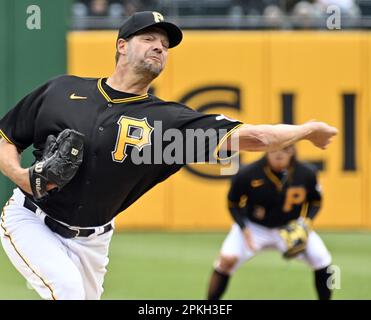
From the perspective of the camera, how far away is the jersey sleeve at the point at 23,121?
211 inches

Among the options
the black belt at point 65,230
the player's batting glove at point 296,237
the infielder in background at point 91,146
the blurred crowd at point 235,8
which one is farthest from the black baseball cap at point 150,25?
the blurred crowd at point 235,8

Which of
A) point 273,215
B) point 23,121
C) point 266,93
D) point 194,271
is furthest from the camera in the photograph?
point 266,93

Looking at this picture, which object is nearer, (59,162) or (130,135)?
(59,162)

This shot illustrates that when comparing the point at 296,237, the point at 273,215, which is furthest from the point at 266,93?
the point at 296,237

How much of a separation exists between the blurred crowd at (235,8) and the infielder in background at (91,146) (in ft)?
26.6

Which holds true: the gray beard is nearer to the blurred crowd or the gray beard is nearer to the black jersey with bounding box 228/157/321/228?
the black jersey with bounding box 228/157/321/228

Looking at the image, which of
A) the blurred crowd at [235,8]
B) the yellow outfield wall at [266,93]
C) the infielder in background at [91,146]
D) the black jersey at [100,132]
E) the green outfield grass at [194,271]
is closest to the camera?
the infielder in background at [91,146]

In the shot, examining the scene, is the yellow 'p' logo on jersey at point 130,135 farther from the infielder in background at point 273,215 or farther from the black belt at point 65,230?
the infielder in background at point 273,215

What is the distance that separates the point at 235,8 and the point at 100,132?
8.86 m

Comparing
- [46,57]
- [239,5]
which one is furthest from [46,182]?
[239,5]

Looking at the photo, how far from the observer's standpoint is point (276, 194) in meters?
9.00

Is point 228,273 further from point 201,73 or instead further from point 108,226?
point 201,73

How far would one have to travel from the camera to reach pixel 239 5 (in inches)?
543

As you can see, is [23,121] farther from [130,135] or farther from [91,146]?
[130,135]
